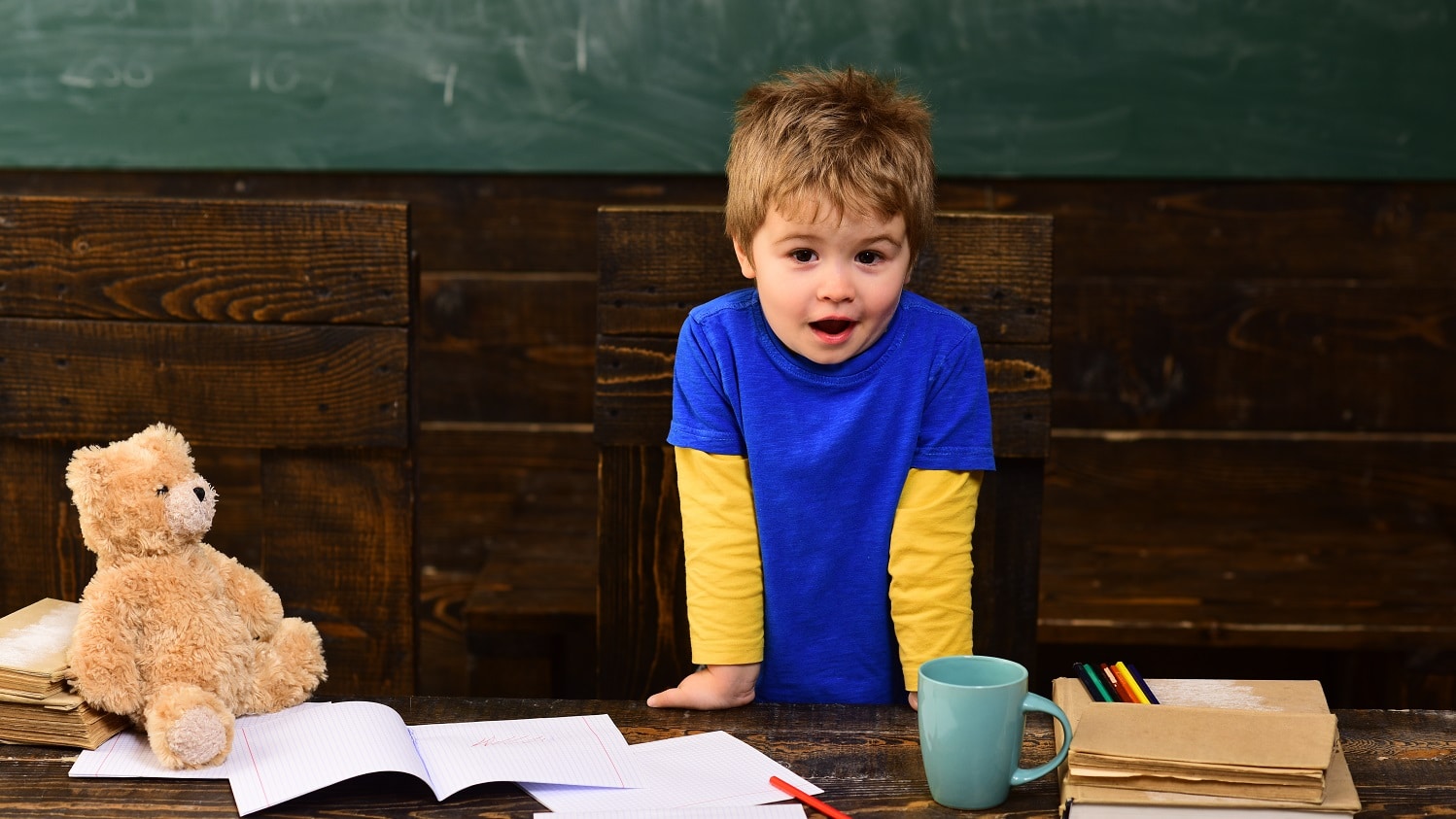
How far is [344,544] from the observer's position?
5.23 feet

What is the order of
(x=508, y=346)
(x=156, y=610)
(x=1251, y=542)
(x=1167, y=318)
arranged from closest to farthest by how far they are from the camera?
(x=156, y=610) < (x=1251, y=542) < (x=1167, y=318) < (x=508, y=346)

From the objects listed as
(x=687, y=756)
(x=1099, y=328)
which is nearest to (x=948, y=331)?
(x=687, y=756)

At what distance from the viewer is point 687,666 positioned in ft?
5.40

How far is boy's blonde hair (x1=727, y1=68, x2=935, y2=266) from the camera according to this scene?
1.20 m

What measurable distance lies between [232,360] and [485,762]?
0.75 metres

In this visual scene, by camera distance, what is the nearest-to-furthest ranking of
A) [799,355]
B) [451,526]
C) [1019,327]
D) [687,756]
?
1. [687,756]
2. [799,355]
3. [1019,327]
4. [451,526]

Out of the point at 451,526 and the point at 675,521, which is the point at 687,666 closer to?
the point at 675,521

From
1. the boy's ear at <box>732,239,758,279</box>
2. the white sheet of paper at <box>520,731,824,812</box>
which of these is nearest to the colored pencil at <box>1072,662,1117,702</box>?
the white sheet of paper at <box>520,731,824,812</box>

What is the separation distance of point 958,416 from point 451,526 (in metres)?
1.65

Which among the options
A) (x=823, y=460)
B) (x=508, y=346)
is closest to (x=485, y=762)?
(x=823, y=460)

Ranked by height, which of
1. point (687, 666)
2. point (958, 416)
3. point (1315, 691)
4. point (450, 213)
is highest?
point (450, 213)

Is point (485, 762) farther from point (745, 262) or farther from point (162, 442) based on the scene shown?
point (745, 262)

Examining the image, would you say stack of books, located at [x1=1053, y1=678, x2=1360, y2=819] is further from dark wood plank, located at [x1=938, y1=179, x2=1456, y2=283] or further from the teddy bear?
dark wood plank, located at [x1=938, y1=179, x2=1456, y2=283]

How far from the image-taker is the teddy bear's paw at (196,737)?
3.19 feet
